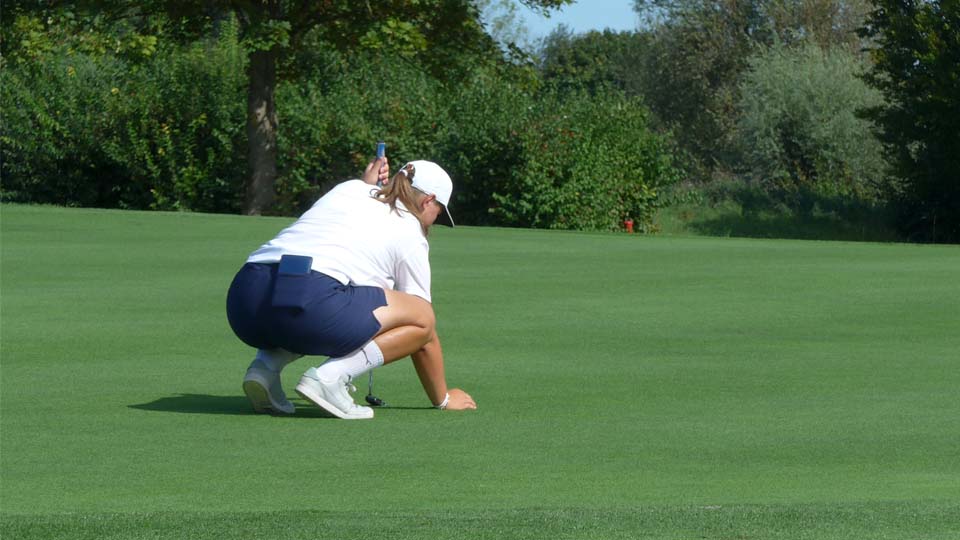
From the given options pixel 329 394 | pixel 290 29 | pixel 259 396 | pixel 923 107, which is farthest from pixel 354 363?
pixel 923 107

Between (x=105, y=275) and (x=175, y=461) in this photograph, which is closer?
(x=175, y=461)

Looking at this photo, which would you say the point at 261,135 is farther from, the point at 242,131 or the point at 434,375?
the point at 434,375

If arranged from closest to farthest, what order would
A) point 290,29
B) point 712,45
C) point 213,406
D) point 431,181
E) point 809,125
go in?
point 431,181 → point 213,406 → point 290,29 → point 809,125 → point 712,45

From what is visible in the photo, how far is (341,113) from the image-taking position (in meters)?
32.6

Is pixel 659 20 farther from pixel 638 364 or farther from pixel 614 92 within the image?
pixel 638 364

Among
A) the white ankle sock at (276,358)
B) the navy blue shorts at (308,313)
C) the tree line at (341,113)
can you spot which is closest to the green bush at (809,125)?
the tree line at (341,113)

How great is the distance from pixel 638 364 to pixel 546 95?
24.6m

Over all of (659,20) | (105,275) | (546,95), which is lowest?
(105,275)

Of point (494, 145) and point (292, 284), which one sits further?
point (494, 145)

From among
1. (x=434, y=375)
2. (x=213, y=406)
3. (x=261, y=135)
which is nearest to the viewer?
(x=434, y=375)

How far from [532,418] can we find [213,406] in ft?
5.11

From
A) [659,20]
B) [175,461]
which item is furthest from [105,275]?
[659,20]

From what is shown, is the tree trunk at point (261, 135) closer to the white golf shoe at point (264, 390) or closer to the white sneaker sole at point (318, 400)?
the white golf shoe at point (264, 390)

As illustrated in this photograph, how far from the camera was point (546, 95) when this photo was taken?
33.0 metres
